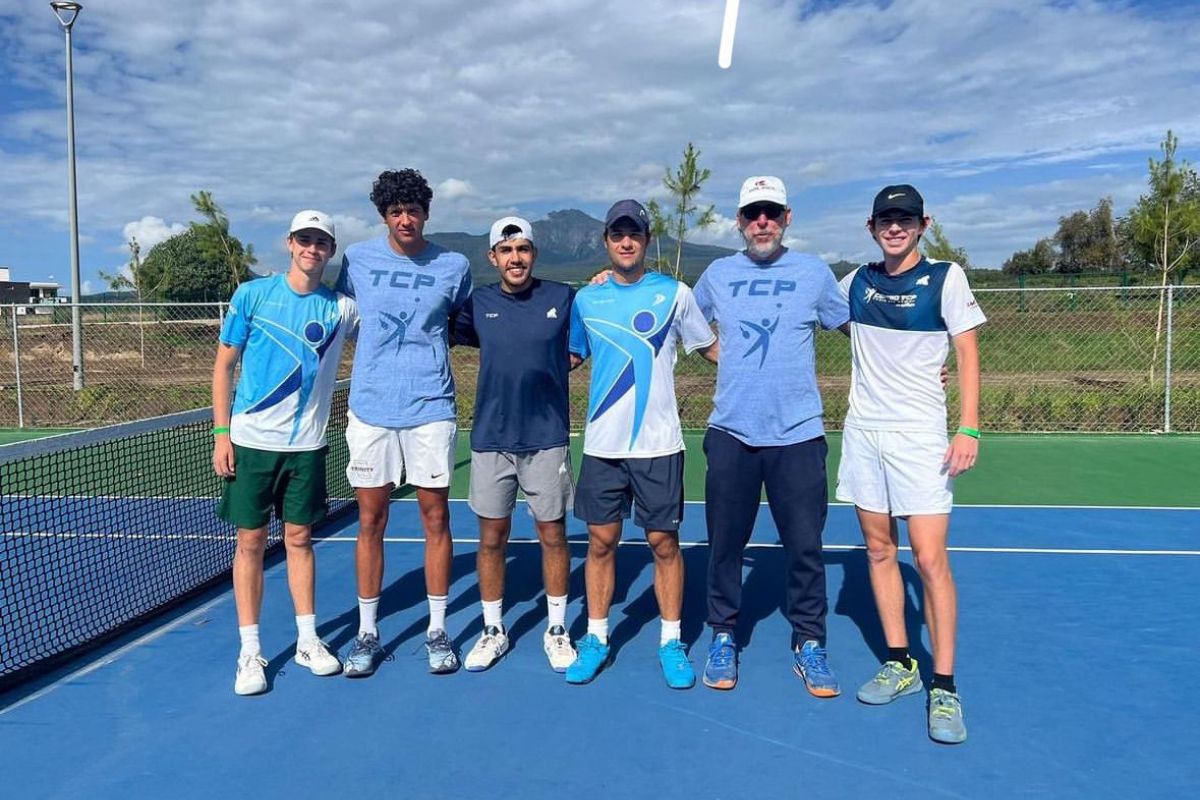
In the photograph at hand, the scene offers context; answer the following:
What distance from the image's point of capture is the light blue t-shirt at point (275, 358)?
3.73m

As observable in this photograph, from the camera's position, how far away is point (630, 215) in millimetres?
3621

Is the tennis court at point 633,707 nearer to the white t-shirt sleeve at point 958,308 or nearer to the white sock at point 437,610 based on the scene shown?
the white sock at point 437,610

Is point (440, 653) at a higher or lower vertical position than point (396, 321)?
lower

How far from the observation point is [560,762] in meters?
3.10

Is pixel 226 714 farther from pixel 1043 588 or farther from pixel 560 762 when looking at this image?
pixel 1043 588

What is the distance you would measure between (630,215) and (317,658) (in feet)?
7.80

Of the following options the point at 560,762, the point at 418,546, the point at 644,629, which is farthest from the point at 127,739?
the point at 418,546

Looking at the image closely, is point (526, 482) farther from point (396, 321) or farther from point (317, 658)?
point (317, 658)

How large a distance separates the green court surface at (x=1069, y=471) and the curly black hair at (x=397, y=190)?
14.5 feet

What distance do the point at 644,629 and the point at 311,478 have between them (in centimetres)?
180

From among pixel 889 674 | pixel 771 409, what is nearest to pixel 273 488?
pixel 771 409

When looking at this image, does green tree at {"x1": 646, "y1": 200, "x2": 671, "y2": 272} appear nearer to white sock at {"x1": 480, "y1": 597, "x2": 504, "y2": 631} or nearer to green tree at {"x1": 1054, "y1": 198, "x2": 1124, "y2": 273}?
white sock at {"x1": 480, "y1": 597, "x2": 504, "y2": 631}

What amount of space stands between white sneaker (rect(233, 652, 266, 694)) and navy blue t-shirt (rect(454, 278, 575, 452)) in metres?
1.30

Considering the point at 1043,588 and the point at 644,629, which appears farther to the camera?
the point at 1043,588
